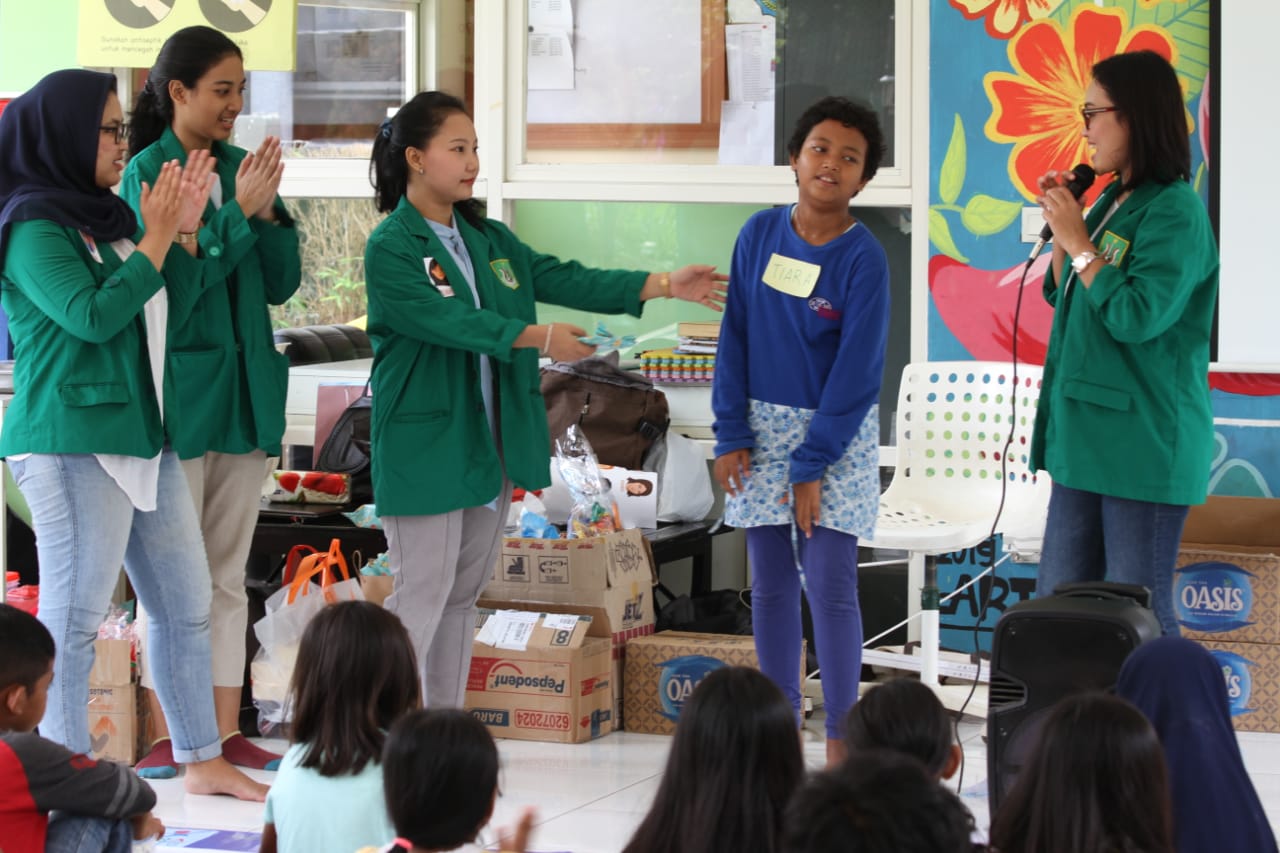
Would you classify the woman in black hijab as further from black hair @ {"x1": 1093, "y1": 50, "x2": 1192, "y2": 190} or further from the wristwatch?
black hair @ {"x1": 1093, "y1": 50, "x2": 1192, "y2": 190}

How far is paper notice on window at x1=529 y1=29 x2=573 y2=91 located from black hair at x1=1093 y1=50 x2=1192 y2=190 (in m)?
2.22

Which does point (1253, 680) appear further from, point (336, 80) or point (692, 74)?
point (336, 80)

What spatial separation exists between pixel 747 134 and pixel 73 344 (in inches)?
93.7

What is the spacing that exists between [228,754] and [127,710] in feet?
1.32

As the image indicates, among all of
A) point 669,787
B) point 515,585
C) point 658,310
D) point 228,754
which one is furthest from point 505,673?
point 669,787

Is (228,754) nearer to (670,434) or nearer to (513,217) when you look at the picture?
(670,434)

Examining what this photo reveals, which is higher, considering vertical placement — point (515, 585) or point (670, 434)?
point (670, 434)

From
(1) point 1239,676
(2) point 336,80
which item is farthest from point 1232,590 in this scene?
(2) point 336,80

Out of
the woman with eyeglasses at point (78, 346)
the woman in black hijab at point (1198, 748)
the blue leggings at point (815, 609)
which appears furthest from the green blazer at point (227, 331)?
the woman in black hijab at point (1198, 748)

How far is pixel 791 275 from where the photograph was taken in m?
3.07

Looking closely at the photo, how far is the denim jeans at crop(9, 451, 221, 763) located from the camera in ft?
9.29

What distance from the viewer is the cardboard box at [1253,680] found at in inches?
153

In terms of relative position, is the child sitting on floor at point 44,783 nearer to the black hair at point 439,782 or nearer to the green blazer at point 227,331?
the black hair at point 439,782

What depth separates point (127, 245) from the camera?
2965mm
